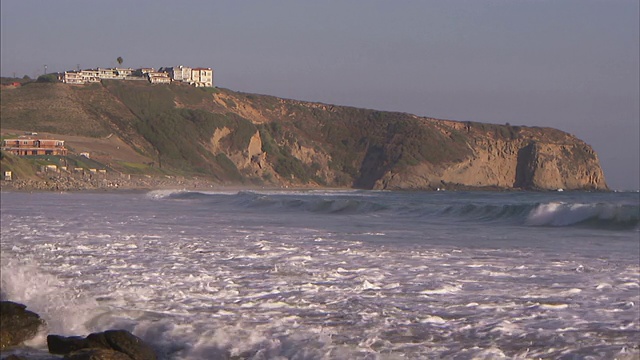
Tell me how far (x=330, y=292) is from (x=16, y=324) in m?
3.20

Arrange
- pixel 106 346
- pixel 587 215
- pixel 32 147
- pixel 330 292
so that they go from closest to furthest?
pixel 106 346, pixel 330 292, pixel 587 215, pixel 32 147

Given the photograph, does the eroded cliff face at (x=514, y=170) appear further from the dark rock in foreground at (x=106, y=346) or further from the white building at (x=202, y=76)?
the dark rock in foreground at (x=106, y=346)

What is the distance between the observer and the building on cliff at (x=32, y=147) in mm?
69312

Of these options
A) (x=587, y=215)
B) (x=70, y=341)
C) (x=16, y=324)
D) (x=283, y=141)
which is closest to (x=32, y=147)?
(x=283, y=141)

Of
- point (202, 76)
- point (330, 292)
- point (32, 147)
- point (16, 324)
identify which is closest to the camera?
point (16, 324)

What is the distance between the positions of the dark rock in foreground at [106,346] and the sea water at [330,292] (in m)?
0.15

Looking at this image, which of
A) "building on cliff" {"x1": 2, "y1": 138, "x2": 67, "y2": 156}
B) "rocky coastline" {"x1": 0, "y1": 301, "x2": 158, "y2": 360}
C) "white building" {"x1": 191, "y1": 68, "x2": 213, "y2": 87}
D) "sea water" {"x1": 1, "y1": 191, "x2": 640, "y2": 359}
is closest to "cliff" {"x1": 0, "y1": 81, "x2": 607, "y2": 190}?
"building on cliff" {"x1": 2, "y1": 138, "x2": 67, "y2": 156}

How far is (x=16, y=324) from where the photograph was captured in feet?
21.8

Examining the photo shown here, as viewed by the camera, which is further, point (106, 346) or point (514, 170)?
point (514, 170)

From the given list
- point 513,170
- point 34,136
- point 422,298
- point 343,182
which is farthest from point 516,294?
point 513,170

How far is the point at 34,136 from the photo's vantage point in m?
73.6

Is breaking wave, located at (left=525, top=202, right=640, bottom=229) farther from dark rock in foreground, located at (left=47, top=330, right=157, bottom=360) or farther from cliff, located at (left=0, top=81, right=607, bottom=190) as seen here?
cliff, located at (left=0, top=81, right=607, bottom=190)

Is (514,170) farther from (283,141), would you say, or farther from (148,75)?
(148,75)

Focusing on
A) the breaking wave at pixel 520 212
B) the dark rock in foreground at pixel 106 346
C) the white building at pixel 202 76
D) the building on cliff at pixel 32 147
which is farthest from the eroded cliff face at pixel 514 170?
the dark rock in foreground at pixel 106 346
